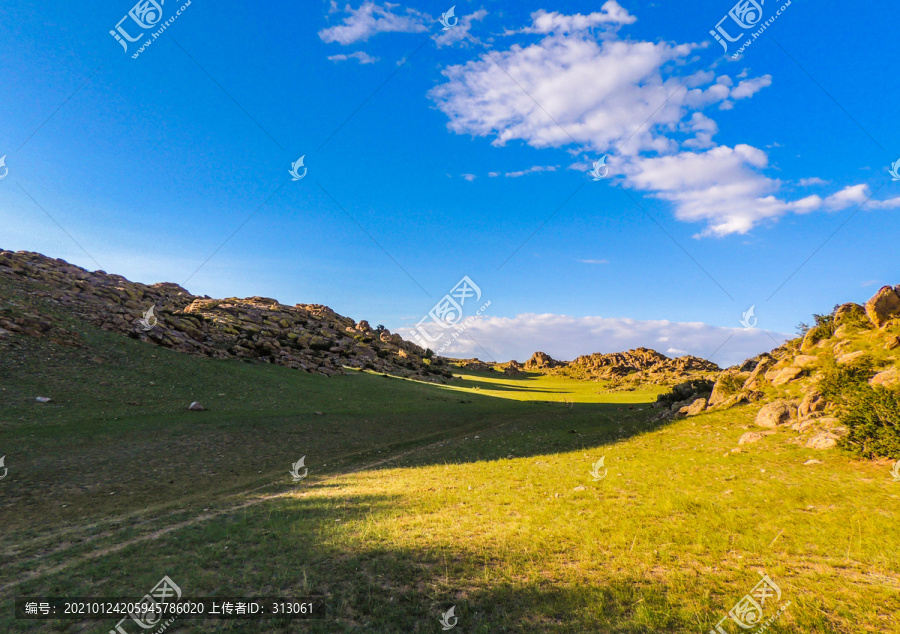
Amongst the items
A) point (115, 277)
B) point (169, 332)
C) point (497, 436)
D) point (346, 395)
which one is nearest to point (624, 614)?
point (497, 436)

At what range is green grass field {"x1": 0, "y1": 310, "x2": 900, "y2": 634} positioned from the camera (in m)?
7.50

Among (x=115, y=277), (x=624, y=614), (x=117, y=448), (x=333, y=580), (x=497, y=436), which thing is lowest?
(x=624, y=614)

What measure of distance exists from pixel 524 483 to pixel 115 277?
308ft

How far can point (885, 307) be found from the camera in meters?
21.7

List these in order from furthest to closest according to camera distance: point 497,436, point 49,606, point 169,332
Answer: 1. point 169,332
2. point 497,436
3. point 49,606

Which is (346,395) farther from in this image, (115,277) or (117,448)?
(115,277)

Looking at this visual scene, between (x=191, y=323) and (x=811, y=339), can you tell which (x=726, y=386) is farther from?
(x=191, y=323)

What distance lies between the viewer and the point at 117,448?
22.5 meters

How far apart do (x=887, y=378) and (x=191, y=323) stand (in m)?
72.2

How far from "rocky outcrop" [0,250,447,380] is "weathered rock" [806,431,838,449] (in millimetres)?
56084

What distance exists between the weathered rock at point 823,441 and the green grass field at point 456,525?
0.70m

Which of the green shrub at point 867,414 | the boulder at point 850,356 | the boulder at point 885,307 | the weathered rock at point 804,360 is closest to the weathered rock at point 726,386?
the weathered rock at point 804,360

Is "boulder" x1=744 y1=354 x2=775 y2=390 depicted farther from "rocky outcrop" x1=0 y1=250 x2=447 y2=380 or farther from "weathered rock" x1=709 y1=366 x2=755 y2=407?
"rocky outcrop" x1=0 y1=250 x2=447 y2=380

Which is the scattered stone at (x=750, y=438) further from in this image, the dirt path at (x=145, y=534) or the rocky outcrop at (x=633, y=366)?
the rocky outcrop at (x=633, y=366)
